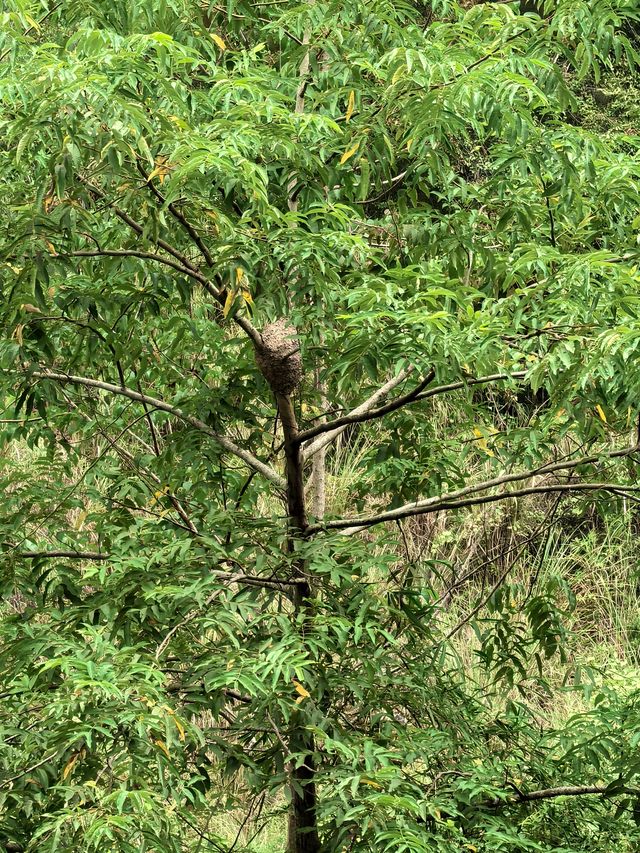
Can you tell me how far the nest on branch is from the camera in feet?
9.50

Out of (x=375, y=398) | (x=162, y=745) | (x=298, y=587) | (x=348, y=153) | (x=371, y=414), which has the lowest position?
(x=162, y=745)

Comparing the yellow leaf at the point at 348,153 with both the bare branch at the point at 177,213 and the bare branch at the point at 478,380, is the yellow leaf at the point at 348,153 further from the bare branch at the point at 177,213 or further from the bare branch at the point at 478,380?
the bare branch at the point at 478,380

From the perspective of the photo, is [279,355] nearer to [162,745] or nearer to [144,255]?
[144,255]

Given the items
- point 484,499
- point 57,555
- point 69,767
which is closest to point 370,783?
point 69,767

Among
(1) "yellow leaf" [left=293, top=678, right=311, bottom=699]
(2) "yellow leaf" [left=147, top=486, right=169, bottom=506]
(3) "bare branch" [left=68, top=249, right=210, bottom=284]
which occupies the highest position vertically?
(3) "bare branch" [left=68, top=249, right=210, bottom=284]

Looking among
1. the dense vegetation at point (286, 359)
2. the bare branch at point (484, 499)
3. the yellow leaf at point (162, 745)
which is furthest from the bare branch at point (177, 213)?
the yellow leaf at point (162, 745)

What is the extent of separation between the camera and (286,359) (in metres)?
2.90

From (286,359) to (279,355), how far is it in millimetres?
21

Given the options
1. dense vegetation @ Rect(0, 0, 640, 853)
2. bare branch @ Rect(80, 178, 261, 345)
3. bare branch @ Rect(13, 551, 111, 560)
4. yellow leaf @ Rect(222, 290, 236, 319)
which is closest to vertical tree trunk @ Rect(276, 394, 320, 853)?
dense vegetation @ Rect(0, 0, 640, 853)

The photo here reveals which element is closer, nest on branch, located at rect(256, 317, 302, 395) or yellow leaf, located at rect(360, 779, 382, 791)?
yellow leaf, located at rect(360, 779, 382, 791)

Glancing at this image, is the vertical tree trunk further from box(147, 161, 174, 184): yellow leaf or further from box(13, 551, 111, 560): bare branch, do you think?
box(147, 161, 174, 184): yellow leaf

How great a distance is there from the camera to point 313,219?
2.57 m

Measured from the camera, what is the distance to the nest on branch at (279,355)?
2896 millimetres

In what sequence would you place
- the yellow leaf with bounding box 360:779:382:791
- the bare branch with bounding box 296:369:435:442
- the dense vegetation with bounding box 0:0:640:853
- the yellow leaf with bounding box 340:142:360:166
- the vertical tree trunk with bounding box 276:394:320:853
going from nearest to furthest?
the dense vegetation with bounding box 0:0:640:853 < the yellow leaf with bounding box 360:779:382:791 < the yellow leaf with bounding box 340:142:360:166 < the bare branch with bounding box 296:369:435:442 < the vertical tree trunk with bounding box 276:394:320:853
